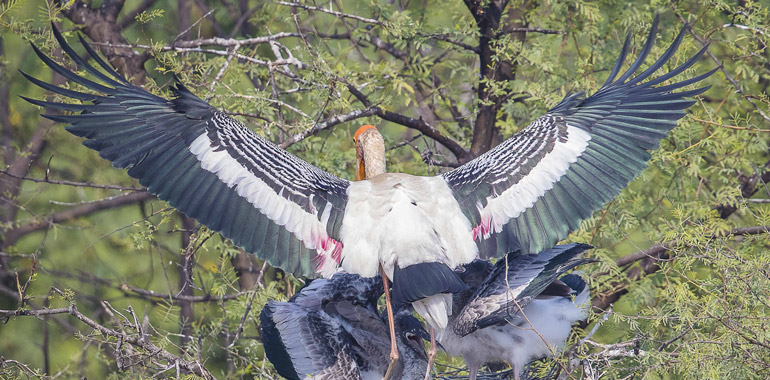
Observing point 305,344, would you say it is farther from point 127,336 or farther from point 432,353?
point 127,336

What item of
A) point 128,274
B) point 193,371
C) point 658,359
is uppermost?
point 658,359

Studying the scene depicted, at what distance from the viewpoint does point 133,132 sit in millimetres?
4523

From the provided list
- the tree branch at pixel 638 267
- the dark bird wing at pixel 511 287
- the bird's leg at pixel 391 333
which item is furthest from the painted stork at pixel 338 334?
the tree branch at pixel 638 267

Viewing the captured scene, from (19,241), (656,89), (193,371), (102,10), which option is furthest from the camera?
(19,241)

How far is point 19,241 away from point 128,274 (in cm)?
87

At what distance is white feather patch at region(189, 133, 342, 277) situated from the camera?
449 centimetres

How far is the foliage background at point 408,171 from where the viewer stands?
4.39 metres

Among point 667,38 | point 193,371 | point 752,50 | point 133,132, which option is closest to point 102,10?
point 133,132

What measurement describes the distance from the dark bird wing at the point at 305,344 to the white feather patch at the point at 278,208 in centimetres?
25

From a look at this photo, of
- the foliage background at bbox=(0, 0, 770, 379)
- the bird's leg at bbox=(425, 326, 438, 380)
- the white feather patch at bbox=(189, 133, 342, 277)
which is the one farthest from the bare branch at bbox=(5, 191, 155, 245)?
the bird's leg at bbox=(425, 326, 438, 380)

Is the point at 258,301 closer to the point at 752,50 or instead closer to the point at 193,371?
the point at 193,371

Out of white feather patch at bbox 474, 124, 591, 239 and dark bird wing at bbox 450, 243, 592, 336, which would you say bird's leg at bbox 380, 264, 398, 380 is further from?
white feather patch at bbox 474, 124, 591, 239

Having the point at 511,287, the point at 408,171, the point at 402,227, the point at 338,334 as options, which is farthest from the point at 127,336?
the point at 408,171

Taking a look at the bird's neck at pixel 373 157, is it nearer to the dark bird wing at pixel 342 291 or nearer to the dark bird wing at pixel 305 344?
the dark bird wing at pixel 342 291
